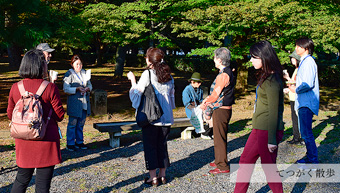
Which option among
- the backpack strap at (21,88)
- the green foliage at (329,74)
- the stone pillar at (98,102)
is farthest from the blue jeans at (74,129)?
the green foliage at (329,74)

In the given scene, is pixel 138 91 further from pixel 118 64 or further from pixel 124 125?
pixel 118 64

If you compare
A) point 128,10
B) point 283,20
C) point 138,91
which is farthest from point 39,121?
→ point 128,10

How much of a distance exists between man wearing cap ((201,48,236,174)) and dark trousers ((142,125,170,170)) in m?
0.76

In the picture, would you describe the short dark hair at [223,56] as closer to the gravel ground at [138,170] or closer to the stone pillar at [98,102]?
the gravel ground at [138,170]

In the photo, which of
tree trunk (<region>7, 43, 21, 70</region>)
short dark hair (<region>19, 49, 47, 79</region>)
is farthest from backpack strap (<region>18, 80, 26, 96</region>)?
tree trunk (<region>7, 43, 21, 70</region>)

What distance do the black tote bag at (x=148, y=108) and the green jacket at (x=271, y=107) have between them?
135 centimetres

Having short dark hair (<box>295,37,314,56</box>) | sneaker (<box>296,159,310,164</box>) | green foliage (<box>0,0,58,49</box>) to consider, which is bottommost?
sneaker (<box>296,159,310,164</box>)

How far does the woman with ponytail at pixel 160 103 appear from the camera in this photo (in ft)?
14.1

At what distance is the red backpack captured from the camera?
3055 millimetres

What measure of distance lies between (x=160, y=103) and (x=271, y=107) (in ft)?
5.16

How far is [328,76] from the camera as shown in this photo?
20.1 meters

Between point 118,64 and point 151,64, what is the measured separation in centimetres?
1760

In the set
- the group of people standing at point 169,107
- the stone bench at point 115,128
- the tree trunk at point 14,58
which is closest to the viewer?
the group of people standing at point 169,107

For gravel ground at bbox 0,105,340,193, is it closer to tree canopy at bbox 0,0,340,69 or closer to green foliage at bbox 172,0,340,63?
tree canopy at bbox 0,0,340,69
